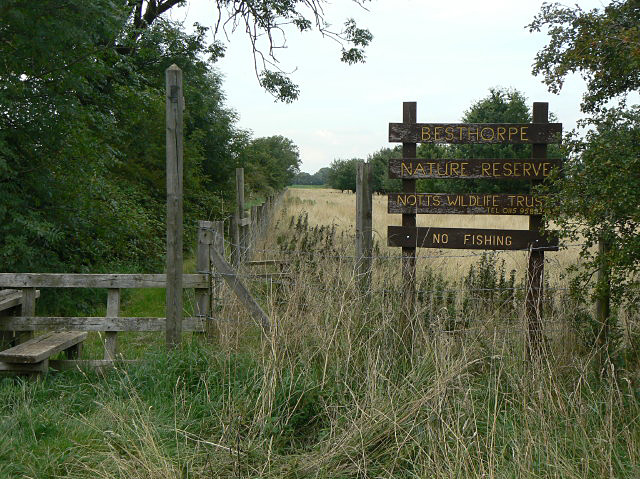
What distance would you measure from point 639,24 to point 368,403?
3.58 metres

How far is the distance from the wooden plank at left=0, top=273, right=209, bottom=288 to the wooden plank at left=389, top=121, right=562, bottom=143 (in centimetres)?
264

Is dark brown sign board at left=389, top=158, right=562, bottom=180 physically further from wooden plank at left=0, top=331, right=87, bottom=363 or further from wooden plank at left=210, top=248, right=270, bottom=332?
wooden plank at left=0, top=331, right=87, bottom=363

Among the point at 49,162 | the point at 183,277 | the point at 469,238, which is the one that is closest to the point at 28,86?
the point at 49,162

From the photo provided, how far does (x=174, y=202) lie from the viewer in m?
Result: 6.34

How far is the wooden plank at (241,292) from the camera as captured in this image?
622 cm

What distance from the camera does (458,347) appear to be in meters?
5.55

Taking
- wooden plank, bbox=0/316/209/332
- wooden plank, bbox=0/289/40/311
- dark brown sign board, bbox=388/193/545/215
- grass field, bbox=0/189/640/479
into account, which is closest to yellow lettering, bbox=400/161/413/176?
dark brown sign board, bbox=388/193/545/215

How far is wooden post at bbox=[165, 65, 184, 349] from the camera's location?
247 inches

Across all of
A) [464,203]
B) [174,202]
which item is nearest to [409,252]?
[464,203]

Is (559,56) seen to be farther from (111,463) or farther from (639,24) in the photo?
(111,463)

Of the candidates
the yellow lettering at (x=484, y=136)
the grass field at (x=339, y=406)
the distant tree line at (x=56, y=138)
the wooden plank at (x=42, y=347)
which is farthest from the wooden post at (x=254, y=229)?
the grass field at (x=339, y=406)

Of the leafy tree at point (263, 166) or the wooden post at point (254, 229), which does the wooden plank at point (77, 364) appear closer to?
the wooden post at point (254, 229)

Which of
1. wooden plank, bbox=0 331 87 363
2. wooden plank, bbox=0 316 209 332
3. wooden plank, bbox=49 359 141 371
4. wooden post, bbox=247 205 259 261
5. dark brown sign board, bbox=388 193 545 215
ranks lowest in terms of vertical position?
wooden plank, bbox=49 359 141 371

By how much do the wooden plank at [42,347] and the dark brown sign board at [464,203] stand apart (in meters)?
3.54
